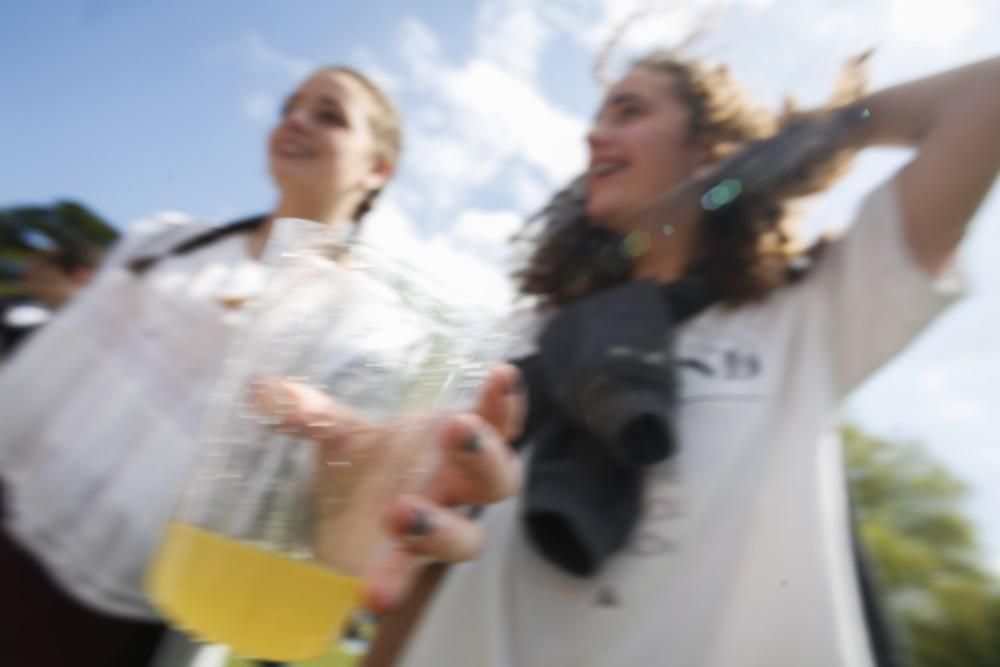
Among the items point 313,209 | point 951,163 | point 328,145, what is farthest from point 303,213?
point 951,163

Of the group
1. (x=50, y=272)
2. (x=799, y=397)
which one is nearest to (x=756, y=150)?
(x=799, y=397)

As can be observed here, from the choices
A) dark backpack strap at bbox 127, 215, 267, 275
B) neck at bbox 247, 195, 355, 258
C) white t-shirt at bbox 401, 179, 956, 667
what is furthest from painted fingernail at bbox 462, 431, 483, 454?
dark backpack strap at bbox 127, 215, 267, 275

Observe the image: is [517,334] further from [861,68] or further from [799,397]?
[861,68]

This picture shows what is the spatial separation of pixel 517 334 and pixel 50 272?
71cm

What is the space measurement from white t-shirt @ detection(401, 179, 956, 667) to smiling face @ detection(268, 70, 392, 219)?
403 millimetres

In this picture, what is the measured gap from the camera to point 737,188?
2.68ft

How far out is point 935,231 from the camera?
631mm

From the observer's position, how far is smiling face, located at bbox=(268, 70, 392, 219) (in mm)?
713

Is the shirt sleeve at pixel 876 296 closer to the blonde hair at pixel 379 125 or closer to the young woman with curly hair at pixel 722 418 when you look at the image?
the young woman with curly hair at pixel 722 418

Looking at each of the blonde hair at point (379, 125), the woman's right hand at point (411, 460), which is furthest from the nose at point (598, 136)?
the woman's right hand at point (411, 460)

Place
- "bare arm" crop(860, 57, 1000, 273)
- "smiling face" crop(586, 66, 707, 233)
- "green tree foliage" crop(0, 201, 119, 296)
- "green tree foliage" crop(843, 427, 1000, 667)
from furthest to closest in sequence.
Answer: "green tree foliage" crop(843, 427, 1000, 667) < "green tree foliage" crop(0, 201, 119, 296) < "smiling face" crop(586, 66, 707, 233) < "bare arm" crop(860, 57, 1000, 273)

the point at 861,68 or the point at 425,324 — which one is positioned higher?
the point at 861,68

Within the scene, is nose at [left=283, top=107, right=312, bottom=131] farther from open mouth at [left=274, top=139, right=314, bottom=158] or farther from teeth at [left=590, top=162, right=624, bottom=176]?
teeth at [left=590, top=162, right=624, bottom=176]

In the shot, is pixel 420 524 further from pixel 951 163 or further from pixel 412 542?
pixel 951 163
